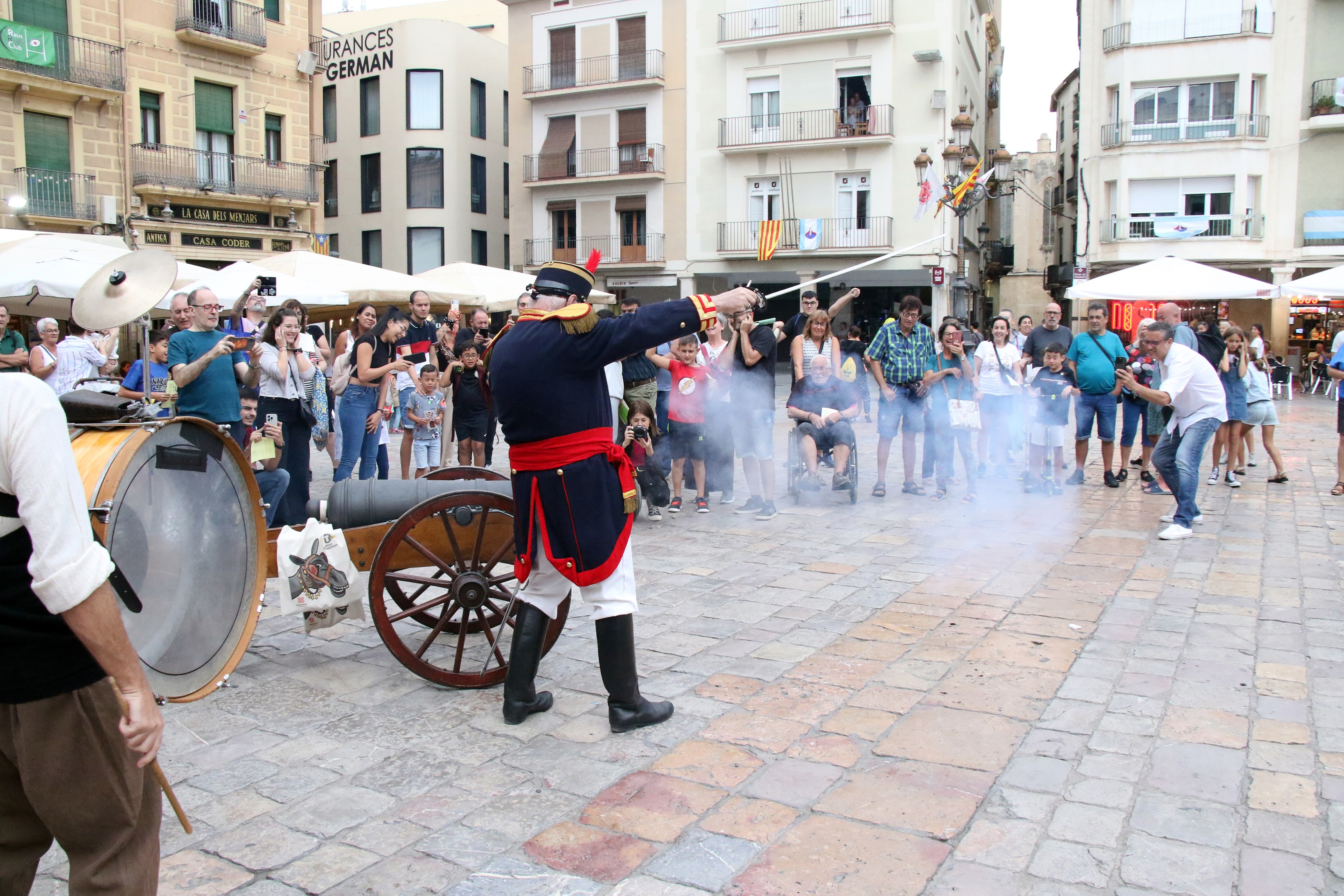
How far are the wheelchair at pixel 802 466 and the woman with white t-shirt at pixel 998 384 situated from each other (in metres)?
1.57

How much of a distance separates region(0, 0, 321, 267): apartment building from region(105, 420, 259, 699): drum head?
17347mm

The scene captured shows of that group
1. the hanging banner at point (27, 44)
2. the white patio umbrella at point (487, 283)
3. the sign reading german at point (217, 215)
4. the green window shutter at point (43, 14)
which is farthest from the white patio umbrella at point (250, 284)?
the green window shutter at point (43, 14)

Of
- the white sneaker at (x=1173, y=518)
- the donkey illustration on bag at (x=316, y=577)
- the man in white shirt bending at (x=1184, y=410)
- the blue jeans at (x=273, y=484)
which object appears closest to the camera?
the donkey illustration on bag at (x=316, y=577)

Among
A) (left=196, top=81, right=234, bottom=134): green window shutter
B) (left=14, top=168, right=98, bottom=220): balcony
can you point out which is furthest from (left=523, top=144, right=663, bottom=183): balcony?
(left=14, top=168, right=98, bottom=220): balcony

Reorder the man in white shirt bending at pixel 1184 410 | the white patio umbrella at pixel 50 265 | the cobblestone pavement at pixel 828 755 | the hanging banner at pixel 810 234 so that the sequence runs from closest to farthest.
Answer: the cobblestone pavement at pixel 828 755, the man in white shirt bending at pixel 1184 410, the white patio umbrella at pixel 50 265, the hanging banner at pixel 810 234

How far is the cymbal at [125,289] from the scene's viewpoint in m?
3.55

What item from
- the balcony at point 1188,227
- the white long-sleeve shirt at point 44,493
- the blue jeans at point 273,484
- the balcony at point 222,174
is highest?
the balcony at point 222,174

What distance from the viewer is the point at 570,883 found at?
271 cm

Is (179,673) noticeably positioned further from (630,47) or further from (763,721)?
(630,47)

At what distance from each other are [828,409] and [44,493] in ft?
23.2

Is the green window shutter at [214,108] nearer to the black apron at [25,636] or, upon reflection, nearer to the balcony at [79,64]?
the balcony at [79,64]

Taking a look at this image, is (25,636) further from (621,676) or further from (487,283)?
(487,283)

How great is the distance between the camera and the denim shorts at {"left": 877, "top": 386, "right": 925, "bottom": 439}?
8898mm

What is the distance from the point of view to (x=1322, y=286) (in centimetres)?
1288
